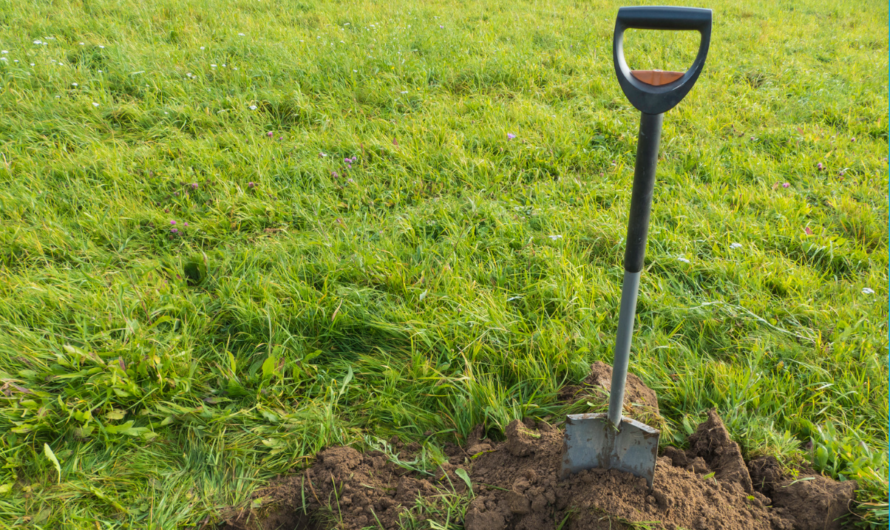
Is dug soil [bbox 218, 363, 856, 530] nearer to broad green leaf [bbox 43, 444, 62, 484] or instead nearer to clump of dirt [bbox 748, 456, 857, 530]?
clump of dirt [bbox 748, 456, 857, 530]

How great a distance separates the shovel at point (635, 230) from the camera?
1.11 meters

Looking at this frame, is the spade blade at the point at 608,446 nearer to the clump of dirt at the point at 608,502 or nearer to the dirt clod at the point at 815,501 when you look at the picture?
the clump of dirt at the point at 608,502

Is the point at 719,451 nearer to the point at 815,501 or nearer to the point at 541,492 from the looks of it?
the point at 815,501

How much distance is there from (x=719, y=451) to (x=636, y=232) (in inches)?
40.4

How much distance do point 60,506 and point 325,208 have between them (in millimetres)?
1993

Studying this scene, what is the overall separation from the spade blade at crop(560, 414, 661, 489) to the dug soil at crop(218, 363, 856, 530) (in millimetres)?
38

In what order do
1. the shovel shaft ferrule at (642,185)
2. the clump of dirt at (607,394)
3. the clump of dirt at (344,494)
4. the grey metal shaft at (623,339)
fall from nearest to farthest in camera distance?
1. the shovel shaft ferrule at (642,185)
2. the grey metal shaft at (623,339)
3. the clump of dirt at (344,494)
4. the clump of dirt at (607,394)

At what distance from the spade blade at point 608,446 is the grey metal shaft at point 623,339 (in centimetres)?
4

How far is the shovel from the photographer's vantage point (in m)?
1.11

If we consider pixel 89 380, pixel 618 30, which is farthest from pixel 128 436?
pixel 618 30

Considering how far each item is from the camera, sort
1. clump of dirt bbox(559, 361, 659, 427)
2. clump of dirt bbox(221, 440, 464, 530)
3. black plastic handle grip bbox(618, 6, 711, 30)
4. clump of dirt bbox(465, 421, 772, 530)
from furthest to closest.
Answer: clump of dirt bbox(559, 361, 659, 427) → clump of dirt bbox(221, 440, 464, 530) → clump of dirt bbox(465, 421, 772, 530) → black plastic handle grip bbox(618, 6, 711, 30)

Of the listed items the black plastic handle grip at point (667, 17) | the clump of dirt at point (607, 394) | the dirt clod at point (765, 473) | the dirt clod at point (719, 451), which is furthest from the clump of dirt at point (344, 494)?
the black plastic handle grip at point (667, 17)

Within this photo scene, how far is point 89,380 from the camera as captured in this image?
81.1 inches

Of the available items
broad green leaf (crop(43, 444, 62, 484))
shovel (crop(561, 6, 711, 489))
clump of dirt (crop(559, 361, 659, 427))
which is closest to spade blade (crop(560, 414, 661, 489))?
shovel (crop(561, 6, 711, 489))
